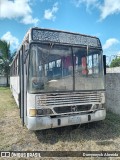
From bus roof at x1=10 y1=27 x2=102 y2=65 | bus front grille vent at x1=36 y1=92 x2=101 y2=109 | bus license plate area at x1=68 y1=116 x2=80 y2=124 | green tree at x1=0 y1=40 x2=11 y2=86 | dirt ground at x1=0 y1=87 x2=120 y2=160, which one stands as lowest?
dirt ground at x1=0 y1=87 x2=120 y2=160

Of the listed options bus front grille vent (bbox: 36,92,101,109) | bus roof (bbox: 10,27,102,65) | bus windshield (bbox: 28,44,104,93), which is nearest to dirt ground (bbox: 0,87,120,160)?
bus front grille vent (bbox: 36,92,101,109)

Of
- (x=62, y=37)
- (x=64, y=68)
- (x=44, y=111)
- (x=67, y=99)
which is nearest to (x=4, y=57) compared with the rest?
(x=62, y=37)

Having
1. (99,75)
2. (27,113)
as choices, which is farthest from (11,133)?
(99,75)

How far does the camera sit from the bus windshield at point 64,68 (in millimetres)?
5137

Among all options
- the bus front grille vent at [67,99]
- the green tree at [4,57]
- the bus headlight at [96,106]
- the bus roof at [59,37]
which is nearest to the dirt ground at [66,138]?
the bus headlight at [96,106]

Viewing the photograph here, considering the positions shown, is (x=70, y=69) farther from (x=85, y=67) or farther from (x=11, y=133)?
(x=11, y=133)

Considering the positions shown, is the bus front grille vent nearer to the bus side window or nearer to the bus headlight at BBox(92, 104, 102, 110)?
the bus headlight at BBox(92, 104, 102, 110)

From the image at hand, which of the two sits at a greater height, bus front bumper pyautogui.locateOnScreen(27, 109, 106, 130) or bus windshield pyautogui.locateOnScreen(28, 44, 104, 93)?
bus windshield pyautogui.locateOnScreen(28, 44, 104, 93)

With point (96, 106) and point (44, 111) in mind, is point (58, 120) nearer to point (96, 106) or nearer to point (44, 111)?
point (44, 111)

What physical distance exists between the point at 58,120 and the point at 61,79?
1.07 m

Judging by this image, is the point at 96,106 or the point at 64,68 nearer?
the point at 64,68

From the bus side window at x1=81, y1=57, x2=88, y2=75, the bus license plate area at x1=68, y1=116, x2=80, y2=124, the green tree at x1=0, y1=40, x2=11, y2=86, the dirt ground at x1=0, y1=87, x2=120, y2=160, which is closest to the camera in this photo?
the dirt ground at x1=0, y1=87, x2=120, y2=160

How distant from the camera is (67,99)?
17.8 ft

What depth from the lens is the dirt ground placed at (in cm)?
502
